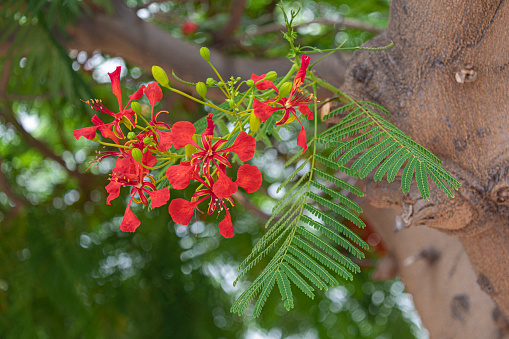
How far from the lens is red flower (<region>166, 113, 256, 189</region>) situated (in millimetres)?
533

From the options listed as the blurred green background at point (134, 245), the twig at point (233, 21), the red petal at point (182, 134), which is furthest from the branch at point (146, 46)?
the red petal at point (182, 134)

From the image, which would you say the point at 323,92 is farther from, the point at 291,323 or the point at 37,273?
the point at 291,323

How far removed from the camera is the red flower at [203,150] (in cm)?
53

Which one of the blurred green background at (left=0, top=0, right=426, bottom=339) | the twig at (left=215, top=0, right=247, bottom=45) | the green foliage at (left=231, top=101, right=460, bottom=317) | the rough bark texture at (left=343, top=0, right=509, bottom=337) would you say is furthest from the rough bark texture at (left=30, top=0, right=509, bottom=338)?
the twig at (left=215, top=0, right=247, bottom=45)

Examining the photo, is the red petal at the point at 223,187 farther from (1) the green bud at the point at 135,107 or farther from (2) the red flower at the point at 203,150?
(1) the green bud at the point at 135,107

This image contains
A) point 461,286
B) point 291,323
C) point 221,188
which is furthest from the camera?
point 291,323

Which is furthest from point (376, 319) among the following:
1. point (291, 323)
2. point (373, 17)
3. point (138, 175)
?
point (138, 175)

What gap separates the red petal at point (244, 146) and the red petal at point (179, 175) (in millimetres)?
47

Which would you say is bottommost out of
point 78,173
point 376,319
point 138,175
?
point 376,319

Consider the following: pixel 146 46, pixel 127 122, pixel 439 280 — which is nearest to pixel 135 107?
pixel 127 122

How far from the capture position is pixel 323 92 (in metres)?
1.11

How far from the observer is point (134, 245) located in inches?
77.5

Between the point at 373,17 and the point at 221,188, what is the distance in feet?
5.93

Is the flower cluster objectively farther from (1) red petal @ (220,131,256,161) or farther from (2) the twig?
(2) the twig
